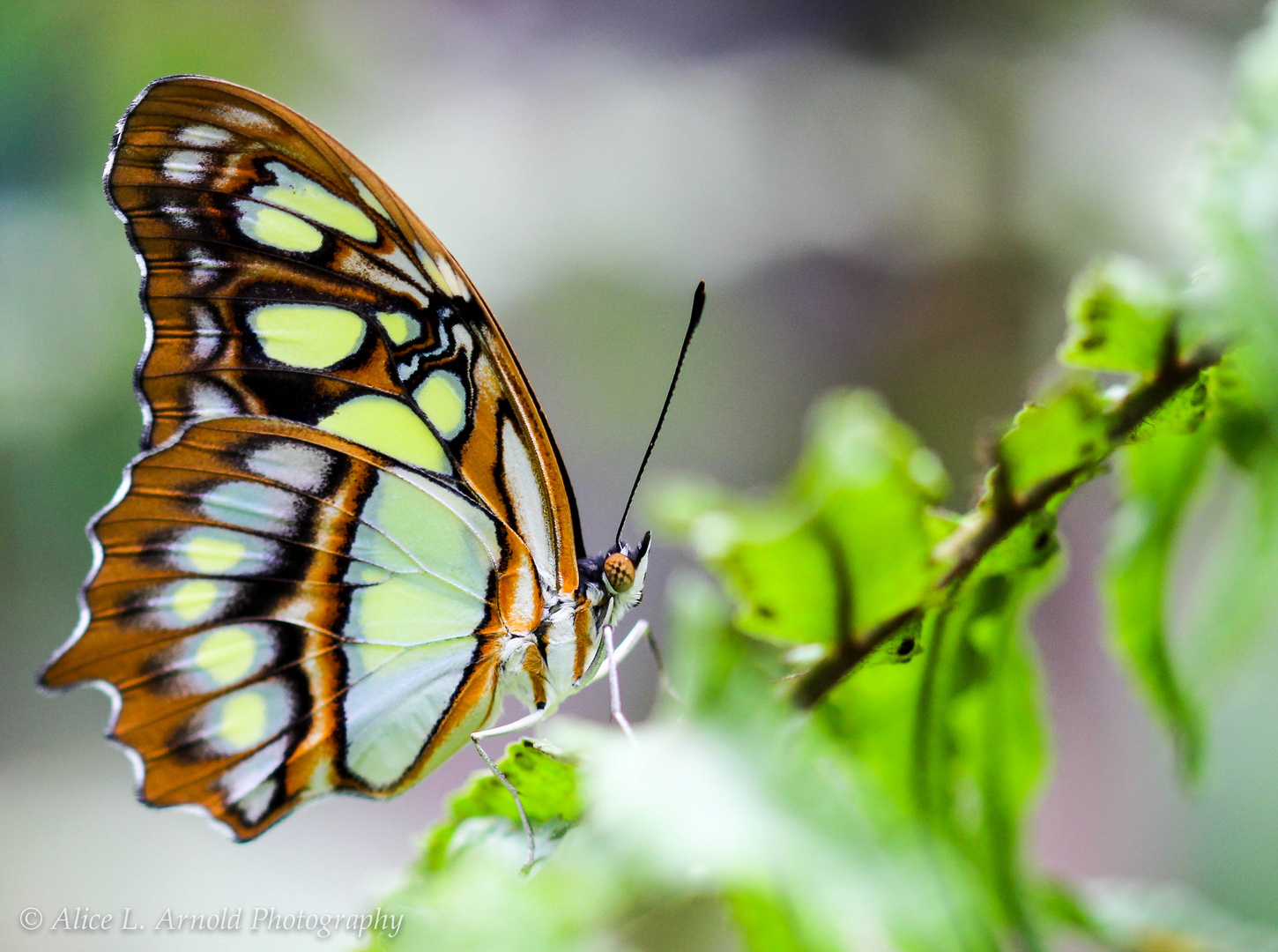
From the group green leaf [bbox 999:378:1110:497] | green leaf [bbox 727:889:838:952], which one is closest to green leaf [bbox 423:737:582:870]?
green leaf [bbox 727:889:838:952]

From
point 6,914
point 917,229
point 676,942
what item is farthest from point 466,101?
point 676,942

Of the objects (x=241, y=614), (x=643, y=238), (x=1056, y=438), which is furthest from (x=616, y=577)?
(x=643, y=238)

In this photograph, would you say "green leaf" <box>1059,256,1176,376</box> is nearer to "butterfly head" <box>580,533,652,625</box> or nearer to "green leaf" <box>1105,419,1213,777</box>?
"green leaf" <box>1105,419,1213,777</box>

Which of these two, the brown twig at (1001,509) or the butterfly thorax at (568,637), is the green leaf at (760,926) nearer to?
the brown twig at (1001,509)

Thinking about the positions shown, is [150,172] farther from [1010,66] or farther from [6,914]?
[1010,66]

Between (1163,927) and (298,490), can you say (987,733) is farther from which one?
(298,490)

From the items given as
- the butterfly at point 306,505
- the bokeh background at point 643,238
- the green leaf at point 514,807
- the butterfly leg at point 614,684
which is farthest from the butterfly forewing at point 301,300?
the bokeh background at point 643,238
